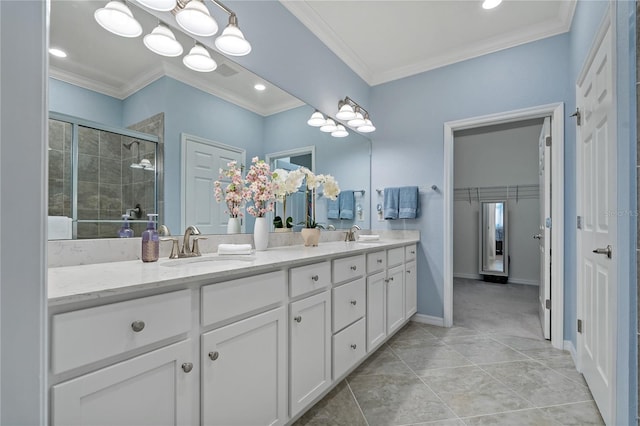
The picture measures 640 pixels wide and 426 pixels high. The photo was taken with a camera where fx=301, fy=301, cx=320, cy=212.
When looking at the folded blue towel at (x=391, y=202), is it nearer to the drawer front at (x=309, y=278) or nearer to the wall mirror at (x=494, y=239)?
the drawer front at (x=309, y=278)

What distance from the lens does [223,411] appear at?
1101 millimetres

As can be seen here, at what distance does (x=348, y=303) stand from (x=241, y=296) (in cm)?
87

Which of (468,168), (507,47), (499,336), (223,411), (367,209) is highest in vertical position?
(507,47)

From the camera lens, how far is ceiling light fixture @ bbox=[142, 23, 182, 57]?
1.46m

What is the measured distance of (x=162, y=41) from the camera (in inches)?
58.8

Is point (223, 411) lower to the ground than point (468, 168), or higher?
lower

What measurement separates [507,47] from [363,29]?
1346 millimetres

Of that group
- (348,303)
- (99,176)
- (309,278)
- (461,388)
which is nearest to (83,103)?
(99,176)

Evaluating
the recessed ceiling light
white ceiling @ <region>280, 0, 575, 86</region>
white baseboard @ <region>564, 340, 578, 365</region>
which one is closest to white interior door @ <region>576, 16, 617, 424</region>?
white baseboard @ <region>564, 340, 578, 365</region>

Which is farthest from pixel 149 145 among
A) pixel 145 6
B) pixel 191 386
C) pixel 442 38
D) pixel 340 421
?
pixel 442 38

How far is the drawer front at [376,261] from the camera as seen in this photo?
7.01 feet

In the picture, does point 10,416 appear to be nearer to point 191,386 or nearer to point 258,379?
point 191,386

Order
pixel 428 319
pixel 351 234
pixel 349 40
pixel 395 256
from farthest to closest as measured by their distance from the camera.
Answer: pixel 428 319 → pixel 351 234 → pixel 349 40 → pixel 395 256

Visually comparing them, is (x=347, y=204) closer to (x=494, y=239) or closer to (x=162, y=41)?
(x=162, y=41)
